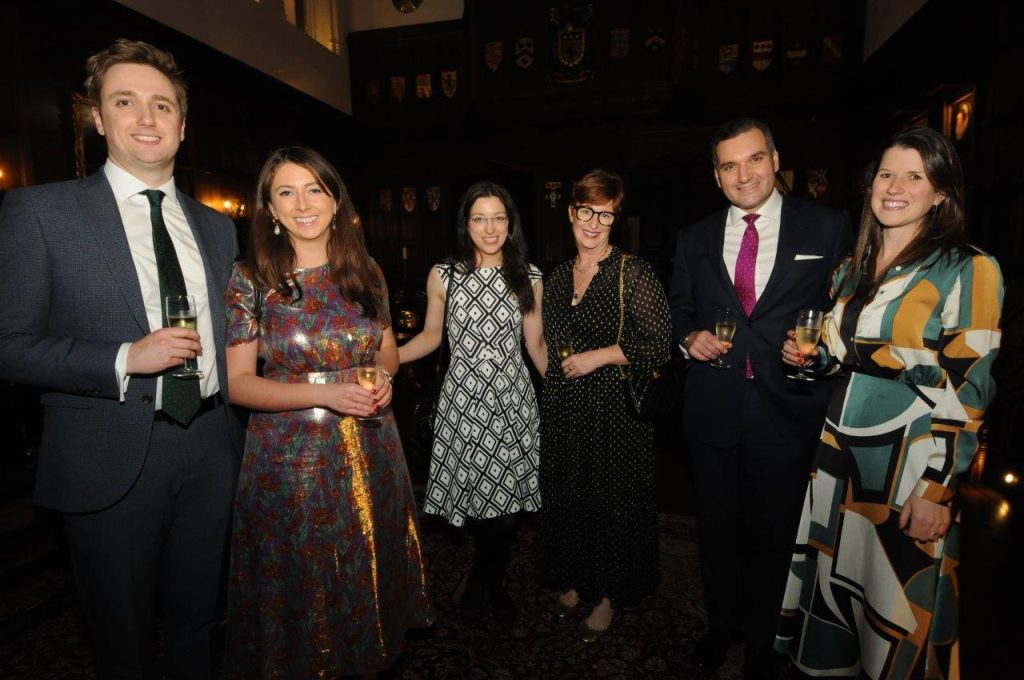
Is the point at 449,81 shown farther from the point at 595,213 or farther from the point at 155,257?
the point at 155,257

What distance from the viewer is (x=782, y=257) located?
1.97 m

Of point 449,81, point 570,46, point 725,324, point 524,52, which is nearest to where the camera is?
point 725,324

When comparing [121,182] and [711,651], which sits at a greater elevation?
[121,182]

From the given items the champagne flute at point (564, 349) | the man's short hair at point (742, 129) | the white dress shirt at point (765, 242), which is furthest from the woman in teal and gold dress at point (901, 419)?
the champagne flute at point (564, 349)

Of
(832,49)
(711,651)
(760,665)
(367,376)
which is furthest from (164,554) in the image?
(832,49)

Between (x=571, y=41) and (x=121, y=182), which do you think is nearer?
(x=121, y=182)

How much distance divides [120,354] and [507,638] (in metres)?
1.91

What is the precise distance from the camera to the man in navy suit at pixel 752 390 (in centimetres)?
197

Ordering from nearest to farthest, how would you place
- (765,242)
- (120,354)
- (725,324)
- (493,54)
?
1. (120,354)
2. (725,324)
3. (765,242)
4. (493,54)

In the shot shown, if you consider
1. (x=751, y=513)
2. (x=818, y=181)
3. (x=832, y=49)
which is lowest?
(x=751, y=513)

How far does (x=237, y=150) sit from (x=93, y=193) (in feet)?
20.2

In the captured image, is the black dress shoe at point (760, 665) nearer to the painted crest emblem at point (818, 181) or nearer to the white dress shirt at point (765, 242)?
the white dress shirt at point (765, 242)

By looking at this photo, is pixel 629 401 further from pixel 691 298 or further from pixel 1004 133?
pixel 1004 133

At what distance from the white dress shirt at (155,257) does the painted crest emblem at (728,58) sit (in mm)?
8448
